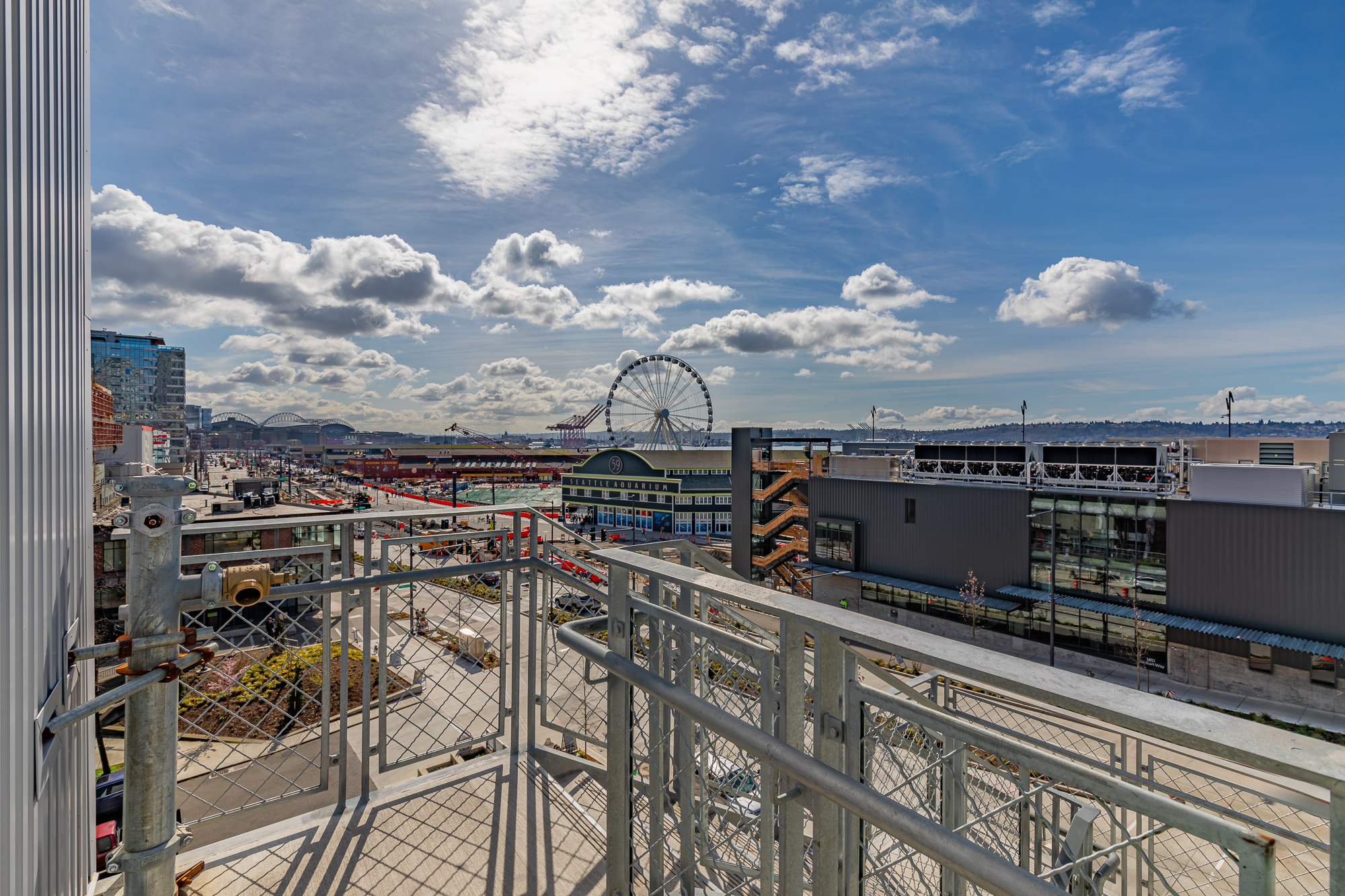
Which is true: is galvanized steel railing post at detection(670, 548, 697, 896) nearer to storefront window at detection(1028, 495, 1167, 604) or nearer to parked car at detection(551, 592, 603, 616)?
parked car at detection(551, 592, 603, 616)

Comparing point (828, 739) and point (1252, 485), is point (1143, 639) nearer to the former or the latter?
point (1252, 485)

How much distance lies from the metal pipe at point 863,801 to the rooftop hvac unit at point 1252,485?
19.7 metres

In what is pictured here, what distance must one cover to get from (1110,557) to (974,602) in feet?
13.1

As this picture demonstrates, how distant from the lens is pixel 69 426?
308 centimetres

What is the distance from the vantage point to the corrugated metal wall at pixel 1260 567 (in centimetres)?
1434

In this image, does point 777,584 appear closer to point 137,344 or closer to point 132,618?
point 132,618

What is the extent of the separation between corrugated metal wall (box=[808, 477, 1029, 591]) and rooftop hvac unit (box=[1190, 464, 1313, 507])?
4285 mm

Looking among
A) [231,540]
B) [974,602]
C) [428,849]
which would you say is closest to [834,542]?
[974,602]

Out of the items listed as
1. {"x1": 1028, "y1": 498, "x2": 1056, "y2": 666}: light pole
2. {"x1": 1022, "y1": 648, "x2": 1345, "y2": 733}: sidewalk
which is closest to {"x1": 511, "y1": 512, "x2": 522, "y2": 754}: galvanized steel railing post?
{"x1": 1022, "y1": 648, "x2": 1345, "y2": 733}: sidewalk

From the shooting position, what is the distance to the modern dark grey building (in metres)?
14.8

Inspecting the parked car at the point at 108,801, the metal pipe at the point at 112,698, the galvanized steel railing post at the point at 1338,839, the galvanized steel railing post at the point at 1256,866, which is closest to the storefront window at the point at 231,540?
the parked car at the point at 108,801

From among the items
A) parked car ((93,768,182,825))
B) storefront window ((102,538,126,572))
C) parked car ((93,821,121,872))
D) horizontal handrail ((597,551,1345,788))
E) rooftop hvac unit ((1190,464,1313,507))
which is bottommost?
parked car ((93,821,121,872))

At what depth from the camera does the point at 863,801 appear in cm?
158

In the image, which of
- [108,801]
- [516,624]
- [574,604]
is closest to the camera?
[516,624]
